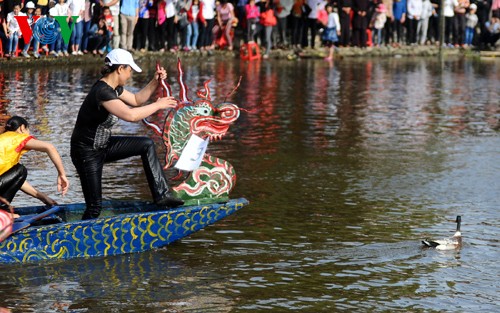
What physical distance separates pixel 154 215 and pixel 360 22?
98.4ft

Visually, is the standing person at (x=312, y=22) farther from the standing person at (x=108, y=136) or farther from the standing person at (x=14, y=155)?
the standing person at (x=14, y=155)

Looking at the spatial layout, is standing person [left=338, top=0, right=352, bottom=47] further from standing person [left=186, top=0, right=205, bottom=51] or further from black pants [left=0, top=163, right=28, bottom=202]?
black pants [left=0, top=163, right=28, bottom=202]

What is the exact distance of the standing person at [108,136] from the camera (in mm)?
11078

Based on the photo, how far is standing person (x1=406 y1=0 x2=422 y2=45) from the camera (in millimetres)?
42500

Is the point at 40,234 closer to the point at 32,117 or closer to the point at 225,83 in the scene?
the point at 32,117

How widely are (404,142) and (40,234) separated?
367 inches

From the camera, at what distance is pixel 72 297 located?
9.98 metres

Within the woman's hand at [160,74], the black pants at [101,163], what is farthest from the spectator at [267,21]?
the black pants at [101,163]

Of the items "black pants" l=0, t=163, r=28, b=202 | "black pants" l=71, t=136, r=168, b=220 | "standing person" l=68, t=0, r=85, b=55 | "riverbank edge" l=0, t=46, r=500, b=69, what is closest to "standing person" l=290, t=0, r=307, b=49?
"riverbank edge" l=0, t=46, r=500, b=69

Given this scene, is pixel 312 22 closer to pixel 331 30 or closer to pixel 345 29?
pixel 331 30

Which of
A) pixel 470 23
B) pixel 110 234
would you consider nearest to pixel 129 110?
pixel 110 234

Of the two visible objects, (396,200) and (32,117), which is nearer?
(396,200)

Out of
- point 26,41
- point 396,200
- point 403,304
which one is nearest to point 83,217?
point 403,304

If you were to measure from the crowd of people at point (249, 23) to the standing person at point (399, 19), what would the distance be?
3 cm
